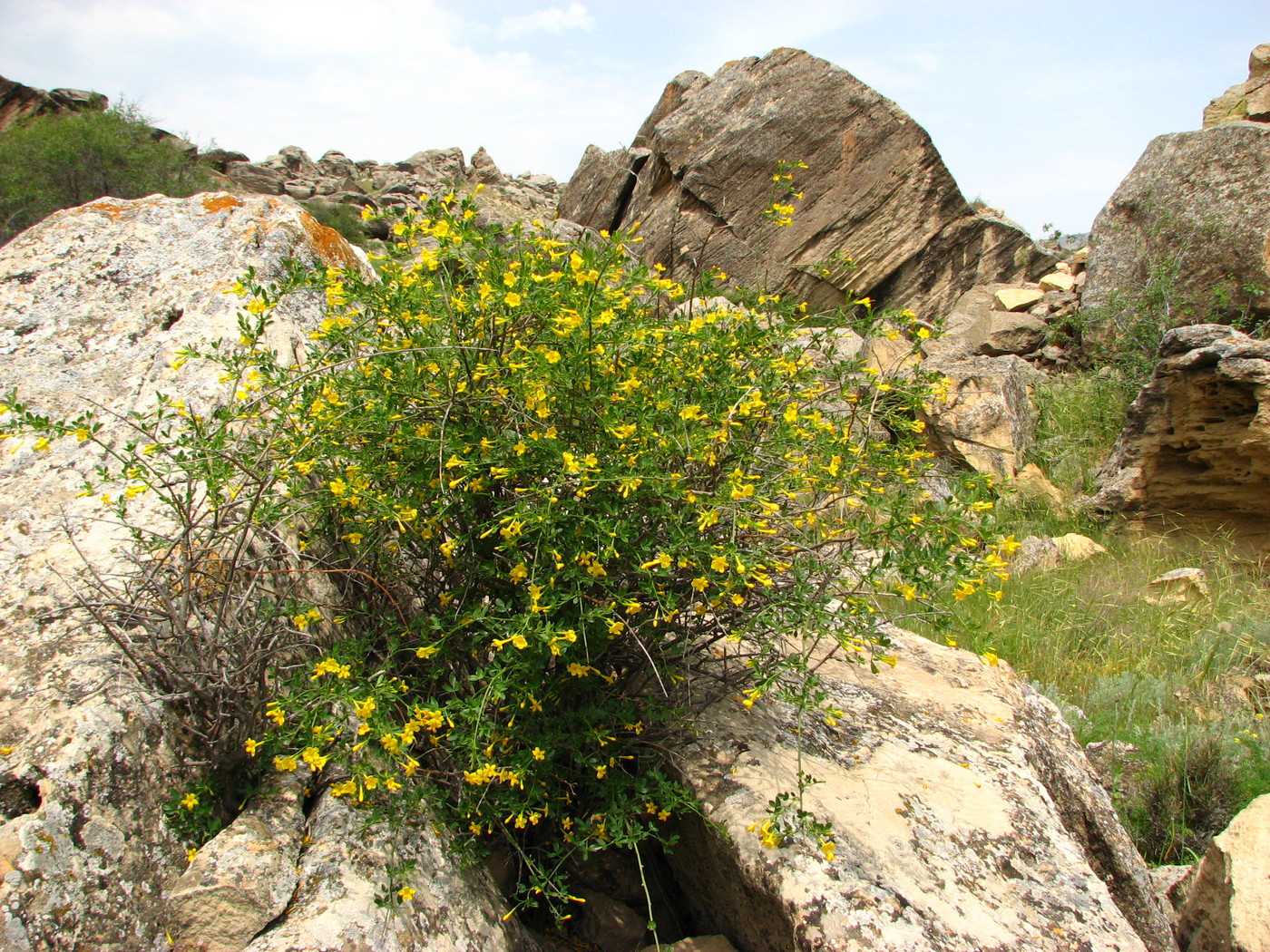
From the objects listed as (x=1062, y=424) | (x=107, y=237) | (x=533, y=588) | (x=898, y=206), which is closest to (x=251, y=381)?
(x=107, y=237)

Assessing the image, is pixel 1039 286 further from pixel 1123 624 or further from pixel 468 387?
pixel 468 387

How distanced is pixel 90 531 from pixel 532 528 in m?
1.40

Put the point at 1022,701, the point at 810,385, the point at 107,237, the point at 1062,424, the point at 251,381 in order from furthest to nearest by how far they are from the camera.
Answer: the point at 1062,424 < the point at 107,237 < the point at 1022,701 < the point at 251,381 < the point at 810,385

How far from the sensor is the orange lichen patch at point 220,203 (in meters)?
3.58

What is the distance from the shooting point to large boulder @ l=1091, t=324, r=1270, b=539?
6031 mm

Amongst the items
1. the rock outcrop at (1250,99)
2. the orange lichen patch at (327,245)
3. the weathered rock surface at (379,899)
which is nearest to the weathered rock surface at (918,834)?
the weathered rock surface at (379,899)

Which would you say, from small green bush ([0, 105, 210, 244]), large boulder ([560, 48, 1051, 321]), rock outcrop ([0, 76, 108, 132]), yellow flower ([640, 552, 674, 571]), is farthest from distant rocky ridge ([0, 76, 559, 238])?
yellow flower ([640, 552, 674, 571])

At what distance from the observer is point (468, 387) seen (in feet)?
7.52

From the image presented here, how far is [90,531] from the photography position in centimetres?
262

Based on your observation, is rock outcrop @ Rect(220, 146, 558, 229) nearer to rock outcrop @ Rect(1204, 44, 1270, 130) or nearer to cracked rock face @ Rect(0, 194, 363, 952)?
rock outcrop @ Rect(1204, 44, 1270, 130)

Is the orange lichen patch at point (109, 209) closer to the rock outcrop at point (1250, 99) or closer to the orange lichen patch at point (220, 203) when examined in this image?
the orange lichen patch at point (220, 203)

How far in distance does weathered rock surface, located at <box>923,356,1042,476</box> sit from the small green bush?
2275 centimetres

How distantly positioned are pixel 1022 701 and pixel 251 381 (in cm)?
277

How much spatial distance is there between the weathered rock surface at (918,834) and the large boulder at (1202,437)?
13.5ft
